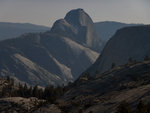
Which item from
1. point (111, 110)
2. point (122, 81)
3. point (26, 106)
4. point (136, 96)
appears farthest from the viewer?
point (122, 81)

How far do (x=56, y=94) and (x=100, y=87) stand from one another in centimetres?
3982

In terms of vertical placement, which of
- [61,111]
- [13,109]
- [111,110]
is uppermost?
[111,110]

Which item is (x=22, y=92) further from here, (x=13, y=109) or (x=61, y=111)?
(x=61, y=111)

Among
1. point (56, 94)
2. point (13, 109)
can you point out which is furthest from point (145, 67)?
point (13, 109)

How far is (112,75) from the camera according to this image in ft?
514

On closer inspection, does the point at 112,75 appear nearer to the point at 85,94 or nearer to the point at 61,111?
the point at 85,94

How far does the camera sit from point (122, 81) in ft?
470

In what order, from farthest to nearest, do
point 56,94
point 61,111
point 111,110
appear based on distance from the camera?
point 56,94, point 61,111, point 111,110

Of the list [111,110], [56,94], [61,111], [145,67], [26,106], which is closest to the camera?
[111,110]

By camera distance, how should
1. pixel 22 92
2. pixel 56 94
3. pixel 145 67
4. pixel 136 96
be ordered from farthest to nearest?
pixel 22 92
pixel 56 94
pixel 145 67
pixel 136 96

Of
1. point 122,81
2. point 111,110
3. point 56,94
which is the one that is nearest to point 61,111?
point 111,110

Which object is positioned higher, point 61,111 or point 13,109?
point 61,111

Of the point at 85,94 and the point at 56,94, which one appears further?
the point at 56,94

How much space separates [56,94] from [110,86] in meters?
44.1
